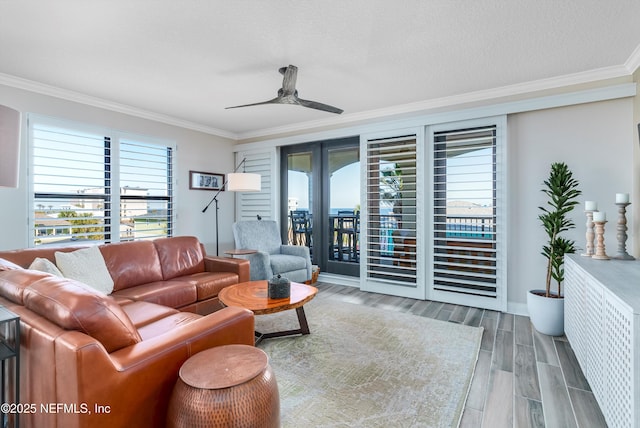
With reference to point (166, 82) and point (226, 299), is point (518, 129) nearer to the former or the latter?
point (226, 299)

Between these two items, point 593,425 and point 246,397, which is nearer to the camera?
point 246,397

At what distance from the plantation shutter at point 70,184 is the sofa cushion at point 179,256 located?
1073 millimetres

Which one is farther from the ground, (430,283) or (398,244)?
(398,244)

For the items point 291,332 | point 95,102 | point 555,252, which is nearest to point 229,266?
point 291,332

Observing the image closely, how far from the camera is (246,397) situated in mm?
1226

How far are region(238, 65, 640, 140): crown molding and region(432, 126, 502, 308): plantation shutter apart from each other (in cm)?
37

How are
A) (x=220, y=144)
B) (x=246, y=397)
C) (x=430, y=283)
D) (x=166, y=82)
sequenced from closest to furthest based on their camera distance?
(x=246, y=397)
(x=166, y=82)
(x=430, y=283)
(x=220, y=144)

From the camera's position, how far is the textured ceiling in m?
2.13

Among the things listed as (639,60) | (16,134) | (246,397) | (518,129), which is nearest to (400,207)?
(518,129)

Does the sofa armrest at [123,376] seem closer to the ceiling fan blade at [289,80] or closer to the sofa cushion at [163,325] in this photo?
the sofa cushion at [163,325]

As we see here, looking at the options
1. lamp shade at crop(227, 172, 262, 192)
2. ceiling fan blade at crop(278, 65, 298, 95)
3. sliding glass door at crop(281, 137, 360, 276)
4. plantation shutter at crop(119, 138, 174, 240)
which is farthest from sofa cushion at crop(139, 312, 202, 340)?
sliding glass door at crop(281, 137, 360, 276)

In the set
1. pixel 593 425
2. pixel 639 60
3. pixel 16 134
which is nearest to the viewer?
pixel 16 134

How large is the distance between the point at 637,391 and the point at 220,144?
222 inches

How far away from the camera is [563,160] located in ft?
10.8
